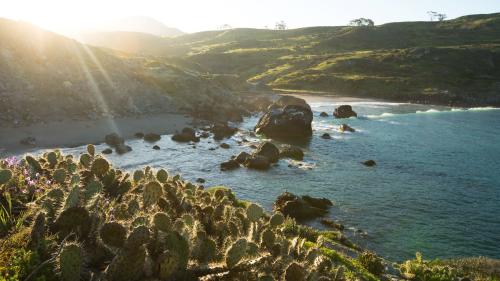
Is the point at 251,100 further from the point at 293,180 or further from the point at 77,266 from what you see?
the point at 77,266

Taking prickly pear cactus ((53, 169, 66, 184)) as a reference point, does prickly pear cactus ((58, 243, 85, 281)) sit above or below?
above

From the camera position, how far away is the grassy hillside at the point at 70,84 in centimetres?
6494

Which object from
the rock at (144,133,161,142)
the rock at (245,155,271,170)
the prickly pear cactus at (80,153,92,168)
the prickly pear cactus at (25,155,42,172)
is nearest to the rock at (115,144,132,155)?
the rock at (144,133,161,142)

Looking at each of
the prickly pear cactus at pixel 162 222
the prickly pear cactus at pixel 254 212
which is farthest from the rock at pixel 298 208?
the prickly pear cactus at pixel 162 222

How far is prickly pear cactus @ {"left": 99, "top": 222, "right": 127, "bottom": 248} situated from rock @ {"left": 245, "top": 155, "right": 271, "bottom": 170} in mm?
41342

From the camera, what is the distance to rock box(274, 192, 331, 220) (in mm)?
32500

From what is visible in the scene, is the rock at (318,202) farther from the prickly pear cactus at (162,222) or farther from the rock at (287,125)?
the rock at (287,125)

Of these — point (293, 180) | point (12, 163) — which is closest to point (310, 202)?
point (293, 180)

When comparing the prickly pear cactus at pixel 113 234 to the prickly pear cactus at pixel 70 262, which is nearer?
the prickly pear cactus at pixel 70 262

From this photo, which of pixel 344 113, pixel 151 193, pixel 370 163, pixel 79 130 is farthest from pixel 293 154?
Answer: pixel 344 113

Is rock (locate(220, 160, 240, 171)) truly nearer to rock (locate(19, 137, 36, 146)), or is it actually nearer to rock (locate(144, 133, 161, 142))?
rock (locate(144, 133, 161, 142))

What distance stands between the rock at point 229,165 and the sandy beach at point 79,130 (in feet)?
62.0

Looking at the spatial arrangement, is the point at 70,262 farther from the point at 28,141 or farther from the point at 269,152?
the point at 28,141

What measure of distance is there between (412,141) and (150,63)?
71681 mm
